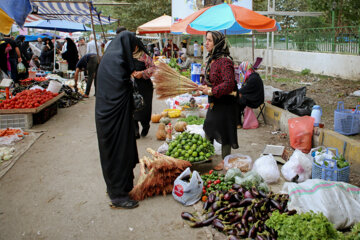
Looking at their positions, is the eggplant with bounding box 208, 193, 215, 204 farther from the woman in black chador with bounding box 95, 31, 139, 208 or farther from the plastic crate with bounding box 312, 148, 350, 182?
the plastic crate with bounding box 312, 148, 350, 182

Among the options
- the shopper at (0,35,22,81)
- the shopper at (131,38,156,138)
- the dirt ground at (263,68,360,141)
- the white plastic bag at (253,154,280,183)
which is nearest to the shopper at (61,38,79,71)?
the shopper at (0,35,22,81)

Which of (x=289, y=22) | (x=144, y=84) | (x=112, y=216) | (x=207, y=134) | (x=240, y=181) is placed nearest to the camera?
(x=112, y=216)

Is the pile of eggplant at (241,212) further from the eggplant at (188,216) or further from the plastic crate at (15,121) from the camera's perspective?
the plastic crate at (15,121)

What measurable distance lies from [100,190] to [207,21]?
4416 mm

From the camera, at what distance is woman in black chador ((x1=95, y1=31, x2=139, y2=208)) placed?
337 centimetres

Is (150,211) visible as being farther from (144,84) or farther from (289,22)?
(289,22)

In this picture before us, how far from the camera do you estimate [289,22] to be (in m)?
28.2

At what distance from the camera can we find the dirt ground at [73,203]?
3.19 metres

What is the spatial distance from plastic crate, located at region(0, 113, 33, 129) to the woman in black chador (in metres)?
4.39

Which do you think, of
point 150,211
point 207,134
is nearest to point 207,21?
point 207,134

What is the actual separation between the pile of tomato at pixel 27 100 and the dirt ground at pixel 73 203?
4.88 ft

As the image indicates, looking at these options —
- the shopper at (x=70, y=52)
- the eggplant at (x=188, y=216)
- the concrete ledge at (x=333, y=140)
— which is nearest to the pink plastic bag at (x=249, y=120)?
the concrete ledge at (x=333, y=140)

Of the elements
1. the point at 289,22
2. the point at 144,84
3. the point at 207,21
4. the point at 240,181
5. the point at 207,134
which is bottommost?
the point at 240,181

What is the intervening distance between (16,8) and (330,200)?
14.5 ft
